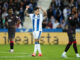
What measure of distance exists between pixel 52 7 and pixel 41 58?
1176 centimetres

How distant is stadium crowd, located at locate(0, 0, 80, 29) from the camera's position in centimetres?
2644

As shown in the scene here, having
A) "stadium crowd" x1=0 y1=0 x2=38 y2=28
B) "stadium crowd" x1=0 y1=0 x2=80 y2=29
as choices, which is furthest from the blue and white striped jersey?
"stadium crowd" x1=0 y1=0 x2=38 y2=28

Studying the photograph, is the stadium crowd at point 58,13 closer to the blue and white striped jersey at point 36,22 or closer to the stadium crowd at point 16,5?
the stadium crowd at point 16,5

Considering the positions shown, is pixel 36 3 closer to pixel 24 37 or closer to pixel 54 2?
pixel 54 2

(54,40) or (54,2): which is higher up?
(54,2)

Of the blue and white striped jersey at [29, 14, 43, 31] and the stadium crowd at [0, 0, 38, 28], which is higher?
the stadium crowd at [0, 0, 38, 28]

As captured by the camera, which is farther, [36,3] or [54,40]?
[36,3]

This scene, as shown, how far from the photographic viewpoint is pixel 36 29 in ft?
54.4

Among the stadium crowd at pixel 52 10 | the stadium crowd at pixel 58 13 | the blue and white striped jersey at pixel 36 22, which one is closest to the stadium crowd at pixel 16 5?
the stadium crowd at pixel 52 10

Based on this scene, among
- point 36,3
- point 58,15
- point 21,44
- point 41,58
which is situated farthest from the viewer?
point 36,3

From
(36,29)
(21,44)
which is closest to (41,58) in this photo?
(36,29)

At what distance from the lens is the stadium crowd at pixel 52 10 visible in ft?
86.7

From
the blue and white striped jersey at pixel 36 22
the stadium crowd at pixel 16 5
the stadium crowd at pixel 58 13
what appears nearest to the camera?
the blue and white striped jersey at pixel 36 22

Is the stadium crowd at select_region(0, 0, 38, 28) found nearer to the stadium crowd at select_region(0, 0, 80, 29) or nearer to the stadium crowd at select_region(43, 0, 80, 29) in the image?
the stadium crowd at select_region(0, 0, 80, 29)
